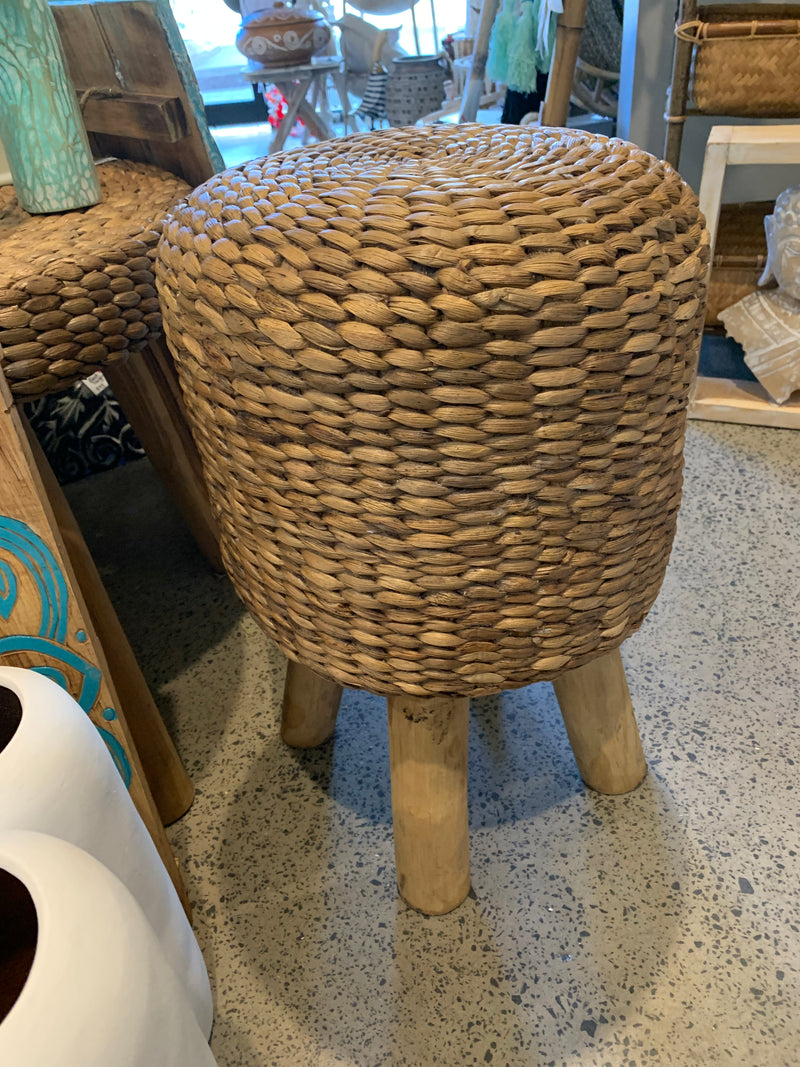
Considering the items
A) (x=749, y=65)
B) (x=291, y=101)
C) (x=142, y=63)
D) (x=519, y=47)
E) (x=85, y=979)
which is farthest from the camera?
(x=291, y=101)

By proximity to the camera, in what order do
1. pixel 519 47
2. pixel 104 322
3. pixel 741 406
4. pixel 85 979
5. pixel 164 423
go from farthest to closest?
pixel 519 47 → pixel 741 406 → pixel 164 423 → pixel 104 322 → pixel 85 979

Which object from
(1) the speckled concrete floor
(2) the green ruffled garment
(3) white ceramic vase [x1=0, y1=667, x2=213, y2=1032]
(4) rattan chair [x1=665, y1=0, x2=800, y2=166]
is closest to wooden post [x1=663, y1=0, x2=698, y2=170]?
(4) rattan chair [x1=665, y1=0, x2=800, y2=166]

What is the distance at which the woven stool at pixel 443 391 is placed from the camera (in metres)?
0.49

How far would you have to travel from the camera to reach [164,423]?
113 cm

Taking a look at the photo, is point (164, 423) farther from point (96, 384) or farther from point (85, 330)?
Answer: point (96, 384)

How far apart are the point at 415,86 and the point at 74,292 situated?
6.39 ft

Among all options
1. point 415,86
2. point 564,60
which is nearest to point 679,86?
point 564,60

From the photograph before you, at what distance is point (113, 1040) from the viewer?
1.28 feet

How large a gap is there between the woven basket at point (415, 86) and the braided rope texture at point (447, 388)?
6.25 feet

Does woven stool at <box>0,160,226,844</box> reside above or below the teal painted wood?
below

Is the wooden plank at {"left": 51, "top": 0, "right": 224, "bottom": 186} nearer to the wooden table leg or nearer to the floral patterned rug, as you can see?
the floral patterned rug

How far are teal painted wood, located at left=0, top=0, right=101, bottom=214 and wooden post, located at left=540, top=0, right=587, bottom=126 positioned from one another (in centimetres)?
85

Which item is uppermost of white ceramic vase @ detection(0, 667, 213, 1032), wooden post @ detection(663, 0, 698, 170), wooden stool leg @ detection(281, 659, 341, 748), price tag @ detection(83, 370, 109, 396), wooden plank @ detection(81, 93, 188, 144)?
wooden plank @ detection(81, 93, 188, 144)

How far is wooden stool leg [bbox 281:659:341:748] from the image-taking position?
3.07 ft
